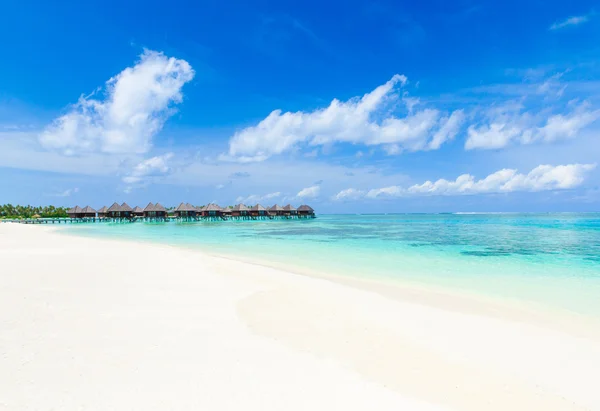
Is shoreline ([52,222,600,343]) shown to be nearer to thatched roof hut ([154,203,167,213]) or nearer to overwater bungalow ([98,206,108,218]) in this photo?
thatched roof hut ([154,203,167,213])

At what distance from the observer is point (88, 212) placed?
174ft

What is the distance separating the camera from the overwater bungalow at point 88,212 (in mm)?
52691

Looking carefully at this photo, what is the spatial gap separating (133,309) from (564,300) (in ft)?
27.0

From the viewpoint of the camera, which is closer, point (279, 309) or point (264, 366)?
point (264, 366)

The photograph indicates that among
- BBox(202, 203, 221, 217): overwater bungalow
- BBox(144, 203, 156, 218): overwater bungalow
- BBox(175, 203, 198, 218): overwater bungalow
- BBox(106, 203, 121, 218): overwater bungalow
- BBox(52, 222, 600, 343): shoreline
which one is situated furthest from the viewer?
BBox(202, 203, 221, 217): overwater bungalow

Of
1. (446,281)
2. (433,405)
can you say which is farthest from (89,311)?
(446,281)

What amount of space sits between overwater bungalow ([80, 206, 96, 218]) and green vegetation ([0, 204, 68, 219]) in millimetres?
14708

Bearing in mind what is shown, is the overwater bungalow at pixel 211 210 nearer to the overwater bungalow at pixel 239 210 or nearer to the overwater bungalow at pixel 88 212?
the overwater bungalow at pixel 239 210

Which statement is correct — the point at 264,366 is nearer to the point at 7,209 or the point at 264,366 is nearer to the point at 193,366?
the point at 193,366

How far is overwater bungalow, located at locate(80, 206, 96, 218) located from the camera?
2074 inches

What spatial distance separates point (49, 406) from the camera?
8.37ft

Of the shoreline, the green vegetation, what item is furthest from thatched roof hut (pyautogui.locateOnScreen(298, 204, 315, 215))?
the shoreline

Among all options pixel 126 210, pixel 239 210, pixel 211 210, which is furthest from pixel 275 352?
pixel 239 210

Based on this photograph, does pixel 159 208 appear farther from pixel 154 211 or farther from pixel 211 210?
pixel 211 210
